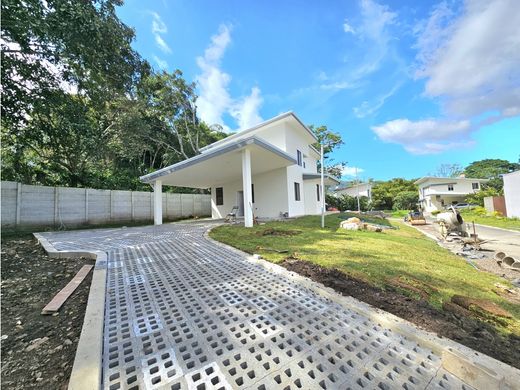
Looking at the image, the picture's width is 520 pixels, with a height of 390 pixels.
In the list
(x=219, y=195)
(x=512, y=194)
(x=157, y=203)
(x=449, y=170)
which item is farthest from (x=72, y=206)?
(x=449, y=170)

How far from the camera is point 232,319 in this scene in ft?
7.18

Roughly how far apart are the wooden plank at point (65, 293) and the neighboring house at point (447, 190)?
4019 centimetres

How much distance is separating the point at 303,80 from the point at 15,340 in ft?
63.3

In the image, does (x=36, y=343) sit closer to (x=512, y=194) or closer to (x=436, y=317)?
(x=436, y=317)

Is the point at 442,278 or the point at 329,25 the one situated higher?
the point at 329,25

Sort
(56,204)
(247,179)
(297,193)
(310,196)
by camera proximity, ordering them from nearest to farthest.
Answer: (247,179), (56,204), (297,193), (310,196)

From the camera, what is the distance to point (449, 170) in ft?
179

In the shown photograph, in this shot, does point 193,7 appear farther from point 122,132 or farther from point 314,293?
point 314,293

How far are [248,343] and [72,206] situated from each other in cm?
1293

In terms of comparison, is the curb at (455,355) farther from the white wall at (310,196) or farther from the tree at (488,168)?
the tree at (488,168)

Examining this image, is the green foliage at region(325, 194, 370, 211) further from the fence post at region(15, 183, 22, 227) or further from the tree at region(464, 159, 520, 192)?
the fence post at region(15, 183, 22, 227)

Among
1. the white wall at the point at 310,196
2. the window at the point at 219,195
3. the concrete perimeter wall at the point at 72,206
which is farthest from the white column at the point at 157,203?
the white wall at the point at 310,196

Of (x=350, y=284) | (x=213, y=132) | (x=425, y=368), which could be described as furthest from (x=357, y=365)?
(x=213, y=132)

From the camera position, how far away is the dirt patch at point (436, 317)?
6.15ft
